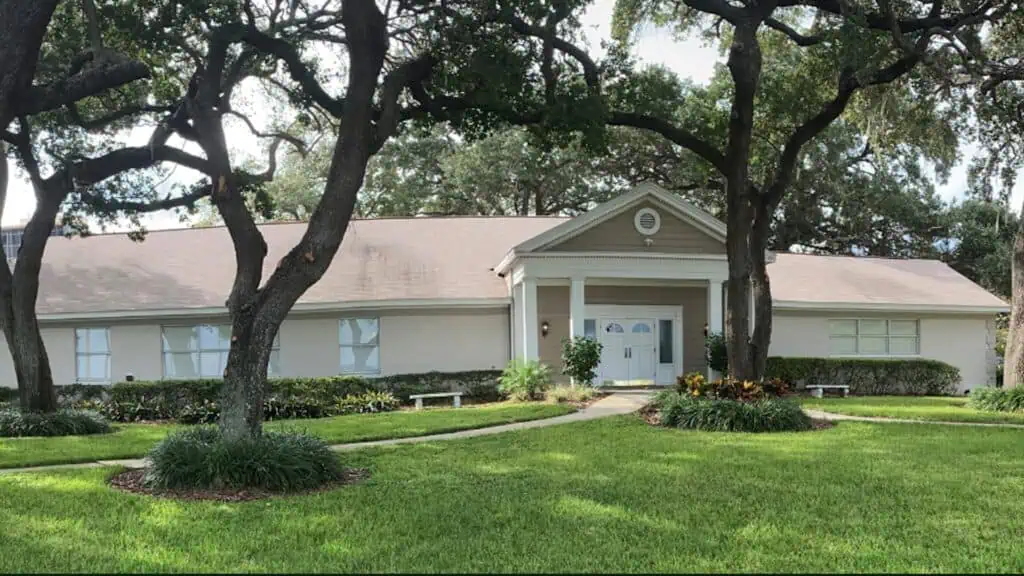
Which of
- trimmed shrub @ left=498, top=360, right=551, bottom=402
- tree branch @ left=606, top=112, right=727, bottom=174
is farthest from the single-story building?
tree branch @ left=606, top=112, right=727, bottom=174

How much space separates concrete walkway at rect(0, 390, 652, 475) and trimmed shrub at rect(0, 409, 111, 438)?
4.71 meters

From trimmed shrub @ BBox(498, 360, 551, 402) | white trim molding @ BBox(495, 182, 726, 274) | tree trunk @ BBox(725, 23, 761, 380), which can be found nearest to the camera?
tree trunk @ BBox(725, 23, 761, 380)

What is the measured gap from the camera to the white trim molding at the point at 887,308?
80.3 feet

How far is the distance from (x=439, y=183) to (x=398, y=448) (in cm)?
3036

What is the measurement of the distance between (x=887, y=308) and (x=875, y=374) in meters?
2.42

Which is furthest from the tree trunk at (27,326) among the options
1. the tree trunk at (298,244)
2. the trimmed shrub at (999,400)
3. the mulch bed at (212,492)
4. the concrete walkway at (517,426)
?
the trimmed shrub at (999,400)

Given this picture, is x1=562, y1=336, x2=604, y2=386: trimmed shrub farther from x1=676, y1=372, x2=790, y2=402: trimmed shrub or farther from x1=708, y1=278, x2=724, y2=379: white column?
x1=676, y1=372, x2=790, y2=402: trimmed shrub

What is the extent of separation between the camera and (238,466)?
28.3 ft

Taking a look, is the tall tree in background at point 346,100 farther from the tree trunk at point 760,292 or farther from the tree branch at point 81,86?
the tree trunk at point 760,292

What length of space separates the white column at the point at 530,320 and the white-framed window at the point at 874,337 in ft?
35.2

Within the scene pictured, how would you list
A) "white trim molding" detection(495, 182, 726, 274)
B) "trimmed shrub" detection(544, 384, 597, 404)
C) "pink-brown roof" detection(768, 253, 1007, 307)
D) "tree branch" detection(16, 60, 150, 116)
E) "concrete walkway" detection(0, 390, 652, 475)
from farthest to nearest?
"pink-brown roof" detection(768, 253, 1007, 307)
"white trim molding" detection(495, 182, 726, 274)
"trimmed shrub" detection(544, 384, 597, 404)
"tree branch" detection(16, 60, 150, 116)
"concrete walkway" detection(0, 390, 652, 475)

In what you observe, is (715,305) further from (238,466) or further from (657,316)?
(238,466)

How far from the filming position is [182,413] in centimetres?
1811

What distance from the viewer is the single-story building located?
21750 mm
